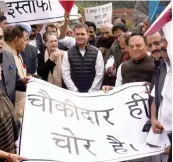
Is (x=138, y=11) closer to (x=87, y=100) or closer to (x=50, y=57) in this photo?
(x=50, y=57)

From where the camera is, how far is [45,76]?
5945 mm

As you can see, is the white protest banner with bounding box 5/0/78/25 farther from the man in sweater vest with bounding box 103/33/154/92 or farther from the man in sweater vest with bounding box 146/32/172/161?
the man in sweater vest with bounding box 146/32/172/161

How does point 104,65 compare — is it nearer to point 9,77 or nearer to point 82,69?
point 82,69

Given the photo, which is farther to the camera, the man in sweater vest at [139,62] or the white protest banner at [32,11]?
the white protest banner at [32,11]

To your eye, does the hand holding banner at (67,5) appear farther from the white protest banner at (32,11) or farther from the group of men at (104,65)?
the group of men at (104,65)

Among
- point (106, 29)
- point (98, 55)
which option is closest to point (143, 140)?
point (98, 55)

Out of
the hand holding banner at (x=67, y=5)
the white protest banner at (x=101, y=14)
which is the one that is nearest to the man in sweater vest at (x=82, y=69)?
the hand holding banner at (x=67, y=5)

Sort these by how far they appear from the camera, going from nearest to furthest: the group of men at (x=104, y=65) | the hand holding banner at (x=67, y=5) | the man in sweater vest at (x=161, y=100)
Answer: the man in sweater vest at (x=161, y=100) → the group of men at (x=104, y=65) → the hand holding banner at (x=67, y=5)

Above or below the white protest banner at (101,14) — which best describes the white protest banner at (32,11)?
above

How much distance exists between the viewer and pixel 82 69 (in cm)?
570

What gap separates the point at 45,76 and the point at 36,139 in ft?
7.87

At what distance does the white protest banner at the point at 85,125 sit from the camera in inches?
143

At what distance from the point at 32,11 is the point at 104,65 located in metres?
2.07

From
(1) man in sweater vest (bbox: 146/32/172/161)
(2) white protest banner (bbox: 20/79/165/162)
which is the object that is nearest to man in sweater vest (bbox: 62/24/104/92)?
(2) white protest banner (bbox: 20/79/165/162)
